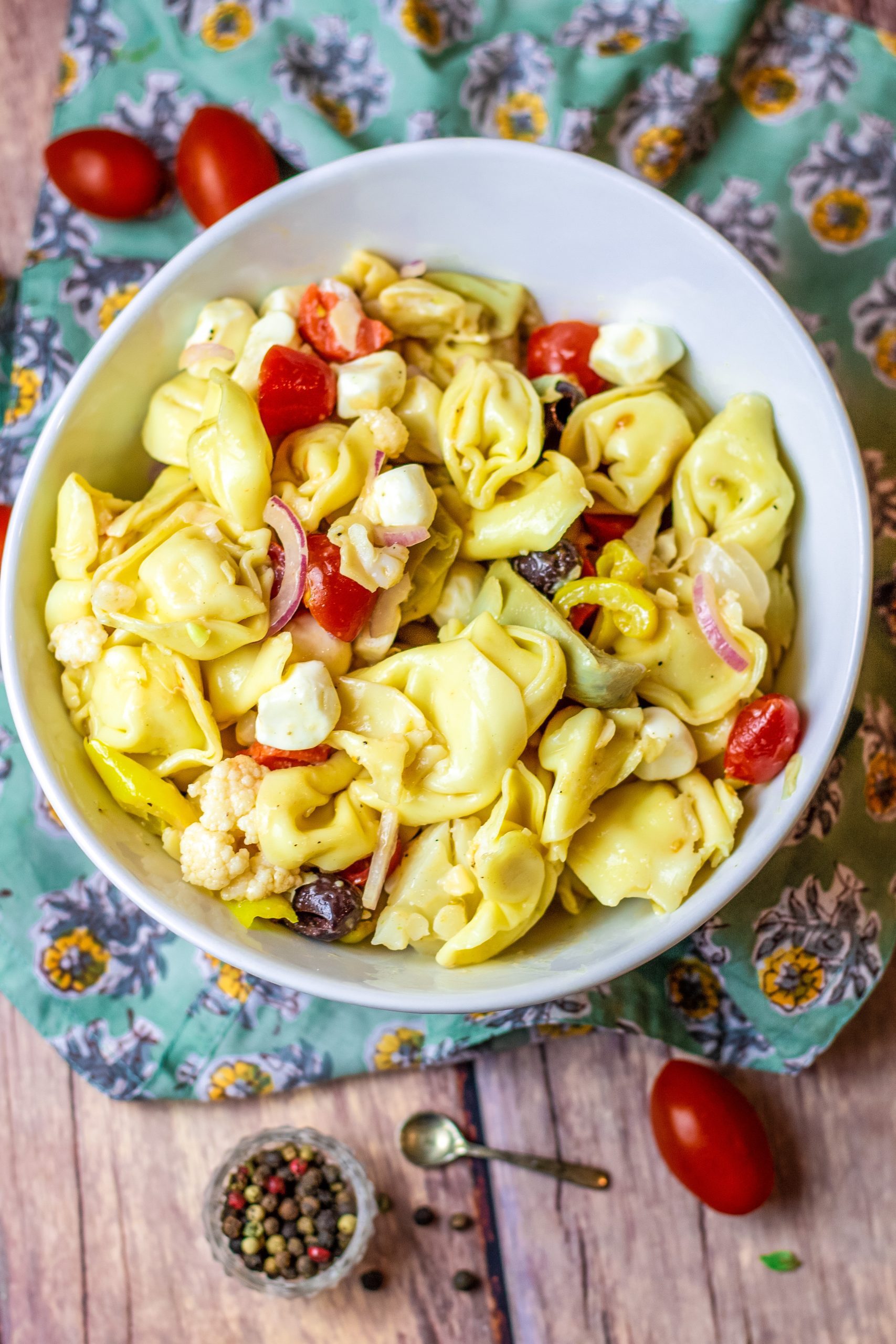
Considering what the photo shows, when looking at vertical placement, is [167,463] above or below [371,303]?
below

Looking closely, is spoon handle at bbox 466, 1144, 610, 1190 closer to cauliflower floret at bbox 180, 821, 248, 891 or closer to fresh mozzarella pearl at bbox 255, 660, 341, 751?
cauliflower floret at bbox 180, 821, 248, 891

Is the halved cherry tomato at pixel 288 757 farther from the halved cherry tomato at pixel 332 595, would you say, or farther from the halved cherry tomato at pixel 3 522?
the halved cherry tomato at pixel 3 522

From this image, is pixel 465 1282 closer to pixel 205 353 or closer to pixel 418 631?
pixel 418 631

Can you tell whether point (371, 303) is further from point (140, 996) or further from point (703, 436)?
point (140, 996)

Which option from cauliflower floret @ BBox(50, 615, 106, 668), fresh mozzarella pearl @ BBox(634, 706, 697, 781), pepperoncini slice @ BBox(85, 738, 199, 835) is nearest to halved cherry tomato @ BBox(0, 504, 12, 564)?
cauliflower floret @ BBox(50, 615, 106, 668)

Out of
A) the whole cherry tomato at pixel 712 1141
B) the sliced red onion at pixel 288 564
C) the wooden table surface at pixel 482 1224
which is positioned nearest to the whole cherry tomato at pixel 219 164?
the sliced red onion at pixel 288 564

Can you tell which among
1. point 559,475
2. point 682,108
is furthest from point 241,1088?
point 682,108

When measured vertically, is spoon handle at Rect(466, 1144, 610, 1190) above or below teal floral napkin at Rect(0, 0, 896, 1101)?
below
